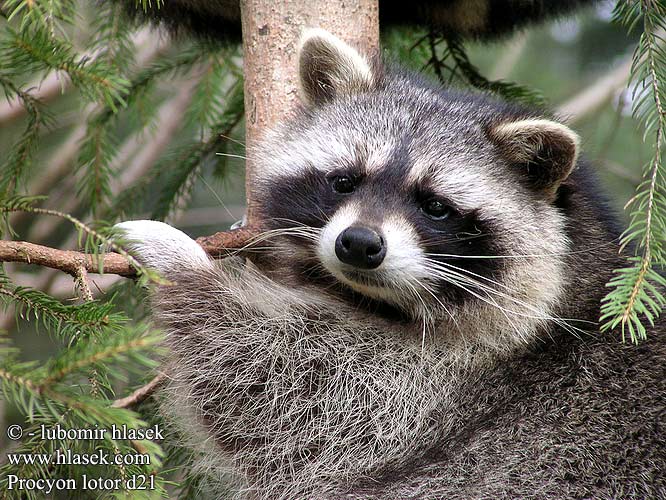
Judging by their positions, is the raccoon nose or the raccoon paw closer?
the raccoon nose

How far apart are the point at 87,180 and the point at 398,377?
223cm

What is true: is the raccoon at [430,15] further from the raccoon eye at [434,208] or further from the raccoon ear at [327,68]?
the raccoon eye at [434,208]

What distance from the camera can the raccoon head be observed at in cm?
328

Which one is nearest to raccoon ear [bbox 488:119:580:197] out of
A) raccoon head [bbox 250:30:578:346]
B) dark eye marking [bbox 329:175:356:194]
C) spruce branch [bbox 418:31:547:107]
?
raccoon head [bbox 250:30:578:346]

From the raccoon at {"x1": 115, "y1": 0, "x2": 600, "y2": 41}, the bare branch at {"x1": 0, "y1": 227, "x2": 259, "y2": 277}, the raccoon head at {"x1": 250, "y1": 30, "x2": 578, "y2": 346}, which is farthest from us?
the raccoon at {"x1": 115, "y1": 0, "x2": 600, "y2": 41}

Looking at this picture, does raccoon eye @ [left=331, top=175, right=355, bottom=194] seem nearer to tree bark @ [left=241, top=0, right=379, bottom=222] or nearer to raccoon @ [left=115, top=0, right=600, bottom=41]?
tree bark @ [left=241, top=0, right=379, bottom=222]

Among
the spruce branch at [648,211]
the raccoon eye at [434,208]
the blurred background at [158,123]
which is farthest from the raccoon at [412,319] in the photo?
the blurred background at [158,123]

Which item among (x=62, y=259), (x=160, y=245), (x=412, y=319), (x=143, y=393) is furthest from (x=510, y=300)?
(x=62, y=259)

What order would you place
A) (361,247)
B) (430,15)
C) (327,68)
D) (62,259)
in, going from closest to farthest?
(62,259), (361,247), (327,68), (430,15)

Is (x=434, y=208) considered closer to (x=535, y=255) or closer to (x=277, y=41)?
(x=535, y=255)

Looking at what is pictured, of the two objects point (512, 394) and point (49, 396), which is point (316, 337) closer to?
point (512, 394)

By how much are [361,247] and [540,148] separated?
3.30ft

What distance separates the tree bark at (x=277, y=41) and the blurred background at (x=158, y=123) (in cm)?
39

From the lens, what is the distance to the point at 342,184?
3.47 m
